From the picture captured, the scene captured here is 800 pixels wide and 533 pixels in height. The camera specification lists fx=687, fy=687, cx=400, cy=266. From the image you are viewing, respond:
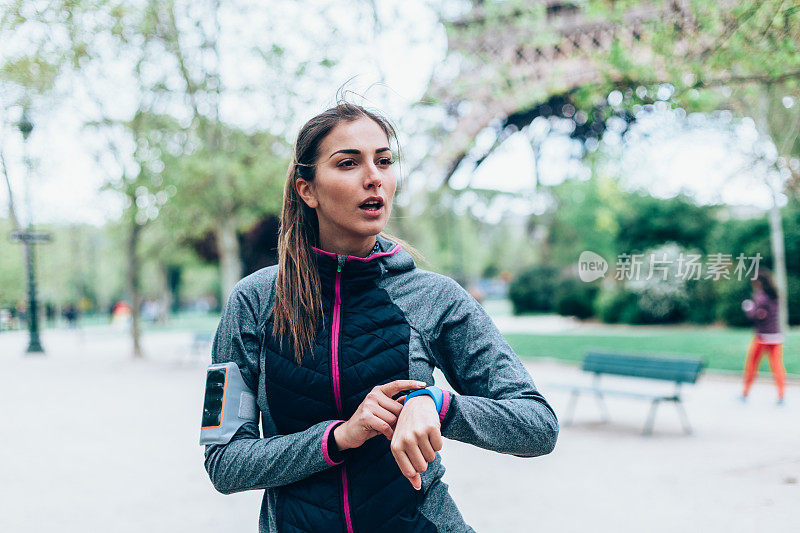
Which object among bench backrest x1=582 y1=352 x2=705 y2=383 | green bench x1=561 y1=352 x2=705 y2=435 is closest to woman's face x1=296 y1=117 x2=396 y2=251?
green bench x1=561 y1=352 x2=705 y2=435

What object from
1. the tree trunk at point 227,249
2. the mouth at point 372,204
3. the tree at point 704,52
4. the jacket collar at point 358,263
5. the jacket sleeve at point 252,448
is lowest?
the tree trunk at point 227,249

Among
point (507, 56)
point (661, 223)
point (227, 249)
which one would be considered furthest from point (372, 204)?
point (661, 223)

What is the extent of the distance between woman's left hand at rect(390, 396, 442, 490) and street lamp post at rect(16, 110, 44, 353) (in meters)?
9.37

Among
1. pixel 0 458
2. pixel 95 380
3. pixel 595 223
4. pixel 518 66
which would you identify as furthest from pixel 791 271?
pixel 0 458

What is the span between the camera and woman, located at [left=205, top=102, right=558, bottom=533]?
1.33m

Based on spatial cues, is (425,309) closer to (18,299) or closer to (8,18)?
(8,18)

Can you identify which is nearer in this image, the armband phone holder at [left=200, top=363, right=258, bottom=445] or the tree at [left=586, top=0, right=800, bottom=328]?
the armband phone holder at [left=200, top=363, right=258, bottom=445]

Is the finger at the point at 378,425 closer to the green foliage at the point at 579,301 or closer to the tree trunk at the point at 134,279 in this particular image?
the tree trunk at the point at 134,279

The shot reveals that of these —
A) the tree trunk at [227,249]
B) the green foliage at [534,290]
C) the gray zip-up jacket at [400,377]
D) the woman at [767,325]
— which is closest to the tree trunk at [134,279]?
the tree trunk at [227,249]

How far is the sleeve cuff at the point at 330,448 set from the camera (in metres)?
1.30

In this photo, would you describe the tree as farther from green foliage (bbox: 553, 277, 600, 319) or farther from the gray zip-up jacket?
green foliage (bbox: 553, 277, 600, 319)

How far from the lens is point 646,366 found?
834 cm

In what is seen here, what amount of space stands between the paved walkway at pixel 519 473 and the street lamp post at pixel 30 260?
1.03 meters

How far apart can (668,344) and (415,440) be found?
16.1 m
